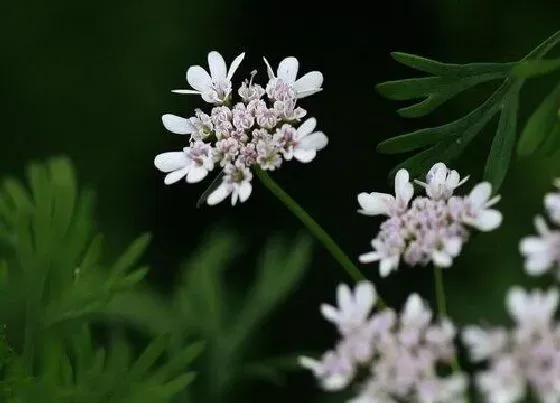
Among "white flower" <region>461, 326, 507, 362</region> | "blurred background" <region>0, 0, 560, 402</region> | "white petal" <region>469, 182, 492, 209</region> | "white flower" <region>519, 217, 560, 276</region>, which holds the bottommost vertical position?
"white flower" <region>461, 326, 507, 362</region>

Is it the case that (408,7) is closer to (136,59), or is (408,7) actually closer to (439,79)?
(136,59)

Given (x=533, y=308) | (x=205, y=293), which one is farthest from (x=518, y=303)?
(x=205, y=293)

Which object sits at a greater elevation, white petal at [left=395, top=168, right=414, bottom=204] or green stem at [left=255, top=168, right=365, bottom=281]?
white petal at [left=395, top=168, right=414, bottom=204]

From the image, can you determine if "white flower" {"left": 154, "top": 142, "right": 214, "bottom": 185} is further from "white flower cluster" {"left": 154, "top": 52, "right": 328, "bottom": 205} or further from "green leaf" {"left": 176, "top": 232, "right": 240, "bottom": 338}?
"green leaf" {"left": 176, "top": 232, "right": 240, "bottom": 338}

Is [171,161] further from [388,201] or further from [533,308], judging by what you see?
[533,308]

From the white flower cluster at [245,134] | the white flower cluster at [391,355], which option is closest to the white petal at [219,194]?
the white flower cluster at [245,134]

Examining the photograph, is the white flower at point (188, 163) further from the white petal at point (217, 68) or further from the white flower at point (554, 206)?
the white flower at point (554, 206)

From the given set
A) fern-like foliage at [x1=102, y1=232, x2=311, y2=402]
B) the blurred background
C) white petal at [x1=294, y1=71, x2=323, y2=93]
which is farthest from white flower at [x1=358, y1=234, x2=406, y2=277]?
the blurred background
